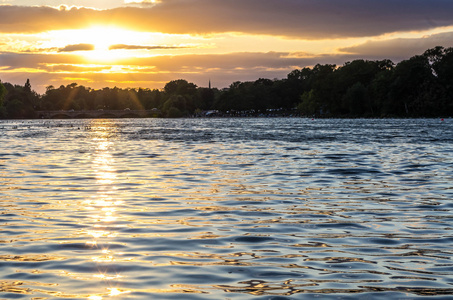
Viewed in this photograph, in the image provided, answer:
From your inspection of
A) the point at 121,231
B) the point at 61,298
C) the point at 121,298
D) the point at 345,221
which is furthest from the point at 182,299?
the point at 345,221

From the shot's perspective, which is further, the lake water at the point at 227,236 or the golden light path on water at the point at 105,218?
the golden light path on water at the point at 105,218

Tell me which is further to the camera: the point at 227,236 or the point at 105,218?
the point at 105,218

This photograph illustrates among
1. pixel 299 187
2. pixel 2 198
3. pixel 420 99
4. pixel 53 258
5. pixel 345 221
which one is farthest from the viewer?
pixel 420 99

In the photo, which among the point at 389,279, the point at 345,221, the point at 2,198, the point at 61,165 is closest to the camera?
the point at 389,279

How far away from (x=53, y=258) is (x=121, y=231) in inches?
122

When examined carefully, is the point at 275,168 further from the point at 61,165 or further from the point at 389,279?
the point at 389,279

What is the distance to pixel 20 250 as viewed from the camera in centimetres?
1334

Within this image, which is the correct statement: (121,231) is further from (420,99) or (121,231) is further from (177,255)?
(420,99)

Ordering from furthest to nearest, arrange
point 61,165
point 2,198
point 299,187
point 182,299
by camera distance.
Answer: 1. point 61,165
2. point 299,187
3. point 2,198
4. point 182,299

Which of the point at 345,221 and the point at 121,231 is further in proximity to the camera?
the point at 345,221

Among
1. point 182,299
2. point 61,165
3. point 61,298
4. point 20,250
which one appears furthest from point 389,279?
point 61,165

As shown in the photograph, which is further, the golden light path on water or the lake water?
the golden light path on water

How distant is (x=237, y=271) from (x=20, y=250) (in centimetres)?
456

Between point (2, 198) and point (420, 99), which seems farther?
point (420, 99)
